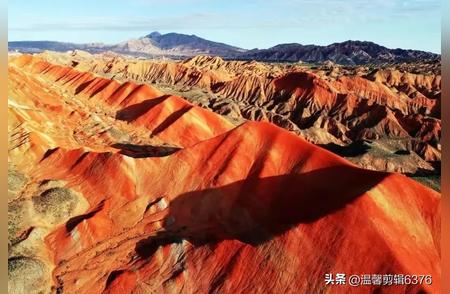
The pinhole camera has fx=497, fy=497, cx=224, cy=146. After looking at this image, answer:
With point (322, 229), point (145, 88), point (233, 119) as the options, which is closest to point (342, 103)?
point (233, 119)

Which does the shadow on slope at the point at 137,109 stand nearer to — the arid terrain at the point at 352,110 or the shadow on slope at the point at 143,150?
the shadow on slope at the point at 143,150

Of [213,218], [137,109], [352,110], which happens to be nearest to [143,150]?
[137,109]

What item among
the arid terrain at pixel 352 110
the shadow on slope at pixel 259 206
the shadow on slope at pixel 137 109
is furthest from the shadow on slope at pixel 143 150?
the arid terrain at pixel 352 110

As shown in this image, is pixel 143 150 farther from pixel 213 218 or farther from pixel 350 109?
pixel 350 109

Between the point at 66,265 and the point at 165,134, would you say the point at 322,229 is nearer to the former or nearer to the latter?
the point at 66,265

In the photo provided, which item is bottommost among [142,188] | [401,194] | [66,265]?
[66,265]

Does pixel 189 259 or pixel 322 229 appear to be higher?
pixel 322 229

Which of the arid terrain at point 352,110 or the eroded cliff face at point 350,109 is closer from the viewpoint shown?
the arid terrain at point 352,110
